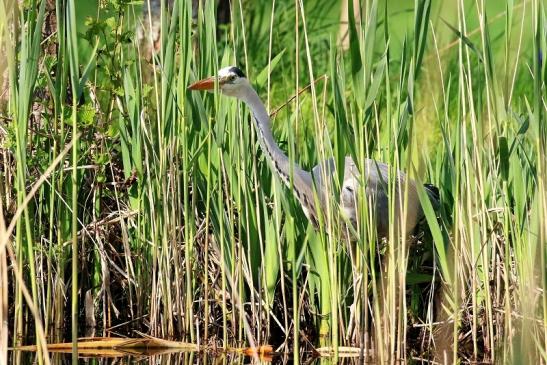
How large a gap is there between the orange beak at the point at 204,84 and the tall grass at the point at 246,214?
0.04 meters

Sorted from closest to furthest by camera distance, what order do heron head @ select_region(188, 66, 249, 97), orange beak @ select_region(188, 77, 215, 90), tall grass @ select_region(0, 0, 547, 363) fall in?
tall grass @ select_region(0, 0, 547, 363)
orange beak @ select_region(188, 77, 215, 90)
heron head @ select_region(188, 66, 249, 97)

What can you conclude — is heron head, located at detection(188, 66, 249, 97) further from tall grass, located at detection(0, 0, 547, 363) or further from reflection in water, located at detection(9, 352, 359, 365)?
reflection in water, located at detection(9, 352, 359, 365)

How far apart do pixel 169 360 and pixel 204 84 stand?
1.02 metres

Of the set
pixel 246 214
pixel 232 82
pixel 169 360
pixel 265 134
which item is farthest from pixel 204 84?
pixel 169 360

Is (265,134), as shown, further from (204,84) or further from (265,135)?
(204,84)

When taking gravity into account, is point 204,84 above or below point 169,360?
above

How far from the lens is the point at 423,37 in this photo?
286 centimetres

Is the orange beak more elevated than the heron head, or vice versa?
the heron head

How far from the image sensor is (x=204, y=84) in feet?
11.8

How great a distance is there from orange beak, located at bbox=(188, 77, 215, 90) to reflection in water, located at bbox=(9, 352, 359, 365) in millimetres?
985

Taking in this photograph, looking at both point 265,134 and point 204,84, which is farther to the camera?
point 265,134

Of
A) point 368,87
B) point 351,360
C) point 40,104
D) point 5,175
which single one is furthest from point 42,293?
point 368,87

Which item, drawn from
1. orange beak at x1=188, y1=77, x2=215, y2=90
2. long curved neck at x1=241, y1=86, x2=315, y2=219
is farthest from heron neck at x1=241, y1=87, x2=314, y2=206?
orange beak at x1=188, y1=77, x2=215, y2=90

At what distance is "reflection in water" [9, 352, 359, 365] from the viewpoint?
11.9 ft
